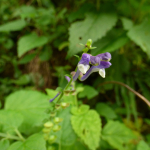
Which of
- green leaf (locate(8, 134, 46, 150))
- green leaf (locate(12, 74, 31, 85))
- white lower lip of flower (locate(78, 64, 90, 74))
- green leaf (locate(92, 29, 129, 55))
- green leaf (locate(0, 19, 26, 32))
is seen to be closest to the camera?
white lower lip of flower (locate(78, 64, 90, 74))

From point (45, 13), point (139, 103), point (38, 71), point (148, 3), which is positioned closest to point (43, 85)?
point (38, 71)

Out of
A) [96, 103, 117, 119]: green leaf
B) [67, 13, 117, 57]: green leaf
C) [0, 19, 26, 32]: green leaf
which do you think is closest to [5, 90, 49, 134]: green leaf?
[67, 13, 117, 57]: green leaf

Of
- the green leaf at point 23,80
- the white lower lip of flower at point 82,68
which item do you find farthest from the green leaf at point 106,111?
the green leaf at point 23,80

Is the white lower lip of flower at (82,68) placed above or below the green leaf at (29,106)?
above

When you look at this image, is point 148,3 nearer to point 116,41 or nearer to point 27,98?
point 116,41

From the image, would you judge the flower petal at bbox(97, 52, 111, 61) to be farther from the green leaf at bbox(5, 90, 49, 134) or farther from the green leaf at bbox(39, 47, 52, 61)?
the green leaf at bbox(39, 47, 52, 61)

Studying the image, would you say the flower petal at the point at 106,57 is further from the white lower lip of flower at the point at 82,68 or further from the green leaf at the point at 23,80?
the green leaf at the point at 23,80

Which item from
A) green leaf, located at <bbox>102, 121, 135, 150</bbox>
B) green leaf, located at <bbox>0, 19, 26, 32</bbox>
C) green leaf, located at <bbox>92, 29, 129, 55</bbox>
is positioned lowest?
green leaf, located at <bbox>102, 121, 135, 150</bbox>

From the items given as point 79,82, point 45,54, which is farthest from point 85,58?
point 45,54
